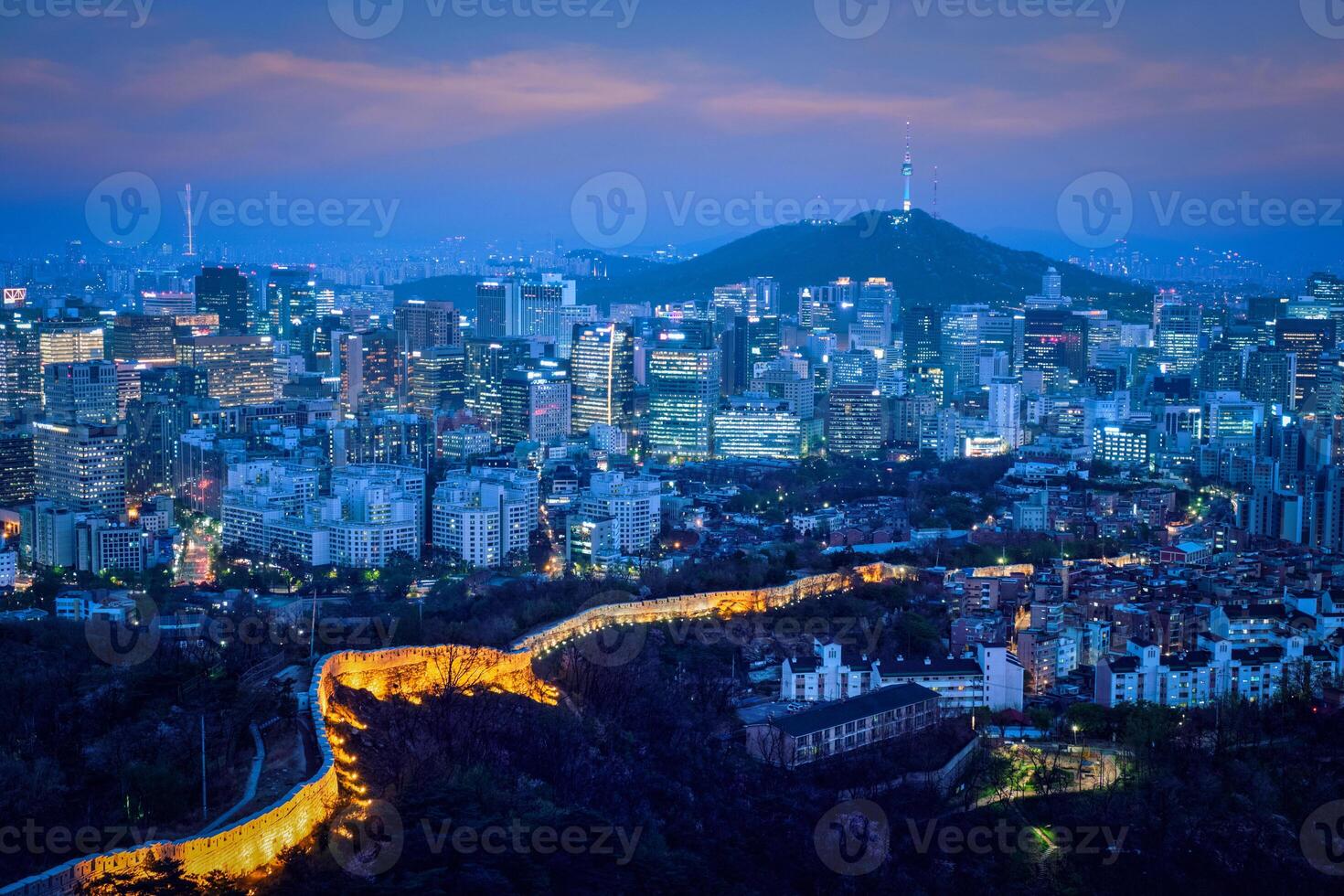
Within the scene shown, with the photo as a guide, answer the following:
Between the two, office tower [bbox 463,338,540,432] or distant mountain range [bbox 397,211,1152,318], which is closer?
office tower [bbox 463,338,540,432]

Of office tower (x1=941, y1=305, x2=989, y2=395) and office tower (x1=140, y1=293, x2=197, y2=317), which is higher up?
office tower (x1=140, y1=293, x2=197, y2=317)

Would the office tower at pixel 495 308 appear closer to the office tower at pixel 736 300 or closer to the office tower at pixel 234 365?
the office tower at pixel 736 300

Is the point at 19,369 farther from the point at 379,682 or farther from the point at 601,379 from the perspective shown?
the point at 379,682

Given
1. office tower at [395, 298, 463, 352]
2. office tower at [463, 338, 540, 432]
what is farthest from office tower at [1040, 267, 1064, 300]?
office tower at [463, 338, 540, 432]

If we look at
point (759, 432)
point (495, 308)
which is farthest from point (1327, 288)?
point (495, 308)

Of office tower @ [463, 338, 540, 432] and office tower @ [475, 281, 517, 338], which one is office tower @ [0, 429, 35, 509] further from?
office tower @ [475, 281, 517, 338]

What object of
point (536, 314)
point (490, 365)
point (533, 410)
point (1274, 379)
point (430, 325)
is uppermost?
point (536, 314)

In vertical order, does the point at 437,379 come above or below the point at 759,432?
above
